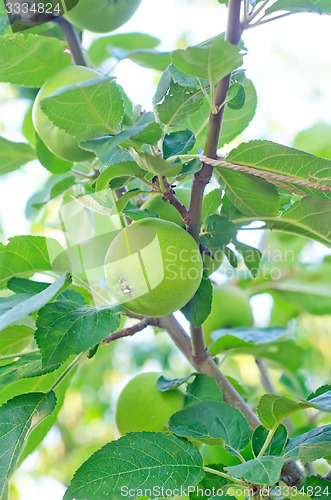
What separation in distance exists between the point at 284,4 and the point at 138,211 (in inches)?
11.5

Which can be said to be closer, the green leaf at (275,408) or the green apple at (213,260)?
the green leaf at (275,408)

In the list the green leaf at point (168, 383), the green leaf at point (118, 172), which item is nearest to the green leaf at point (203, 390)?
the green leaf at point (168, 383)

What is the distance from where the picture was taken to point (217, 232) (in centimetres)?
66

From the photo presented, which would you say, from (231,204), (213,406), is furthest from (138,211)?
(213,406)

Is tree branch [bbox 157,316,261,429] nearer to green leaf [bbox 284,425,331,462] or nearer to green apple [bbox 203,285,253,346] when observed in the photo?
green leaf [bbox 284,425,331,462]

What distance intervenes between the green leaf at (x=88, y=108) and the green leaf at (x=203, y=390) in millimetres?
379

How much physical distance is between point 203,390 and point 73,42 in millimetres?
598

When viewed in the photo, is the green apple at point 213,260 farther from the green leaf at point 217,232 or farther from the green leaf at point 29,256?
the green leaf at point 29,256

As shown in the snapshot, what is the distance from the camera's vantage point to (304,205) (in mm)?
651

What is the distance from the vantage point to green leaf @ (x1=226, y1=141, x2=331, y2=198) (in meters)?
0.56

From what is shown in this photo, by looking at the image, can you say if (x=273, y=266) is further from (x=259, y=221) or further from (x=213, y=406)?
(x=213, y=406)

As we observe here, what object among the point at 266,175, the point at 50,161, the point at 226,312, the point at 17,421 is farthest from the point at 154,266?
the point at 226,312

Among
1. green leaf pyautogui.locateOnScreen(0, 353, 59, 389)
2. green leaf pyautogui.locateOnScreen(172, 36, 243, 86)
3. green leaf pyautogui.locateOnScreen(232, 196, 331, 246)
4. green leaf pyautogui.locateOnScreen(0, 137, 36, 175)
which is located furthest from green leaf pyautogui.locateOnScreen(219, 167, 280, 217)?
green leaf pyautogui.locateOnScreen(0, 137, 36, 175)

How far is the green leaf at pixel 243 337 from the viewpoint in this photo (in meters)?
0.86
